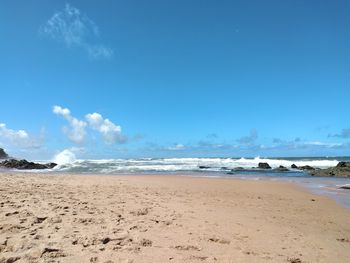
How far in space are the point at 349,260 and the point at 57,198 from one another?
289 inches

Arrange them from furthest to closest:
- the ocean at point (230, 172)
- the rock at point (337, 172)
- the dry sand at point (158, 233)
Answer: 1. the rock at point (337, 172)
2. the ocean at point (230, 172)
3. the dry sand at point (158, 233)

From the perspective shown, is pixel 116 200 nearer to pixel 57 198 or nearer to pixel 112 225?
pixel 57 198

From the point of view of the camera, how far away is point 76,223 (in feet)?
21.0

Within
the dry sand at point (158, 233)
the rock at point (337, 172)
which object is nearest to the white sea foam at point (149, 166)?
the rock at point (337, 172)

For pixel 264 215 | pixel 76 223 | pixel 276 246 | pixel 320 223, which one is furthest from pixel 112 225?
pixel 320 223

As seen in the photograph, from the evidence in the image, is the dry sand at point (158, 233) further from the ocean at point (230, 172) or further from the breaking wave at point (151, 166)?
the breaking wave at point (151, 166)

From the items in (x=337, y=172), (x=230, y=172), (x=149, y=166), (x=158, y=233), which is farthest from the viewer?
(x=149, y=166)

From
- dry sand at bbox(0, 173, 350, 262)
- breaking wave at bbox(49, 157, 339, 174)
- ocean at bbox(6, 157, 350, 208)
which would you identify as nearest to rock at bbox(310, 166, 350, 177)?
ocean at bbox(6, 157, 350, 208)

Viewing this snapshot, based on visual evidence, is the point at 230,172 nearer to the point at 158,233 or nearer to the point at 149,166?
the point at 149,166

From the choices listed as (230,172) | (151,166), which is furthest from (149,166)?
(230,172)

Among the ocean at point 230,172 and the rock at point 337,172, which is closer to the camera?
the ocean at point 230,172

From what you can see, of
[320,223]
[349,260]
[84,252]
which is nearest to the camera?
[84,252]

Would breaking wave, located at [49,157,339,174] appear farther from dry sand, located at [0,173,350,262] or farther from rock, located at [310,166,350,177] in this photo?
dry sand, located at [0,173,350,262]

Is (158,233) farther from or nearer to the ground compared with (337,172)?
nearer to the ground
